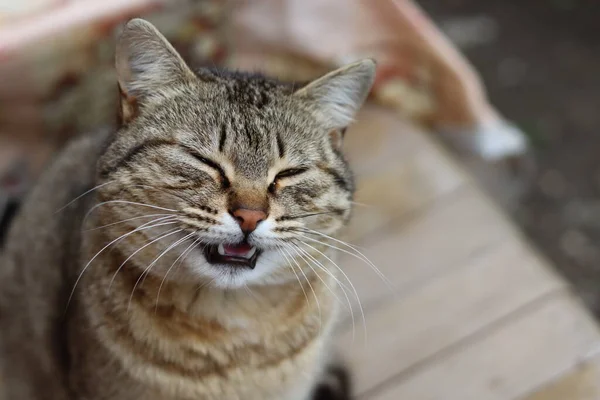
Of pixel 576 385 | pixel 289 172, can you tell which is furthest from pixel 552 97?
pixel 289 172

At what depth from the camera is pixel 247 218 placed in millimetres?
935

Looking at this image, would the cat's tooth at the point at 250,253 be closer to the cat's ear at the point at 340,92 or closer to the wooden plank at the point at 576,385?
the cat's ear at the point at 340,92

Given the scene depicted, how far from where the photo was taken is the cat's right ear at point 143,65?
99 centimetres

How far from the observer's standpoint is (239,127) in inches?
40.0

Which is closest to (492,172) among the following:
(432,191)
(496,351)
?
(432,191)

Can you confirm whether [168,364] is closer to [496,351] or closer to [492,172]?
[496,351]

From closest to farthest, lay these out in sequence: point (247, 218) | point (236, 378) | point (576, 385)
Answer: point (247, 218) → point (236, 378) → point (576, 385)

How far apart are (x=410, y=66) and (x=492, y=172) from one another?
0.39 m

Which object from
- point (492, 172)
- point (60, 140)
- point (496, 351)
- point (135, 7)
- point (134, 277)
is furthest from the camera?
point (492, 172)

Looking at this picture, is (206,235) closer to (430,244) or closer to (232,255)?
(232,255)

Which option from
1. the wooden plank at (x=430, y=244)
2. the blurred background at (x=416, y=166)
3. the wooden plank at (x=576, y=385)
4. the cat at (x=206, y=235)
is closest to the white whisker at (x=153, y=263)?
the cat at (x=206, y=235)

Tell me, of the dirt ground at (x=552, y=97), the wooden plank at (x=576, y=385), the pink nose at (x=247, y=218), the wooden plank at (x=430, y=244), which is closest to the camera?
the pink nose at (x=247, y=218)

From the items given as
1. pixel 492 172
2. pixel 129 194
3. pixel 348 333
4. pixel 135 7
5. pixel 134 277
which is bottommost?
pixel 348 333

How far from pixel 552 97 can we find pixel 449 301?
3.67 ft
